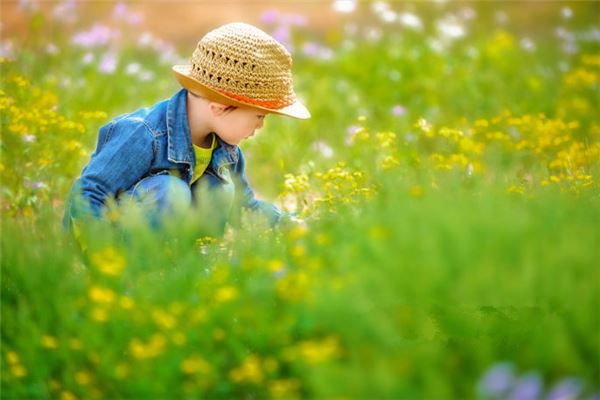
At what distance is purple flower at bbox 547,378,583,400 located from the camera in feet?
4.83

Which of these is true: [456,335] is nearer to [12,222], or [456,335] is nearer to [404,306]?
[404,306]

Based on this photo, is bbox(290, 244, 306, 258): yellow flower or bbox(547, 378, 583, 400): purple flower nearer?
bbox(547, 378, 583, 400): purple flower

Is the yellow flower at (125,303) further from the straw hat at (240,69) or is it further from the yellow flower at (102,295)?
the straw hat at (240,69)

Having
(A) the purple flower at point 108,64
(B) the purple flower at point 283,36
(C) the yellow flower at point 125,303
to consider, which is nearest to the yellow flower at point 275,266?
(C) the yellow flower at point 125,303

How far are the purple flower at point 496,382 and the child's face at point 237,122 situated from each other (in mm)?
1637

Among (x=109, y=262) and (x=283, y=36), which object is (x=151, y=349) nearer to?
(x=109, y=262)

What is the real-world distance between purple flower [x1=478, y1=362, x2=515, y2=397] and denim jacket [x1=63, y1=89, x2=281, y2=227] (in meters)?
1.37

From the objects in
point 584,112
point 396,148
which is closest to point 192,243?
point 396,148

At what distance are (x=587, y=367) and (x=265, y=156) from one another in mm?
2866

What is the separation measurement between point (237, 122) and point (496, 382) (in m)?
1.71

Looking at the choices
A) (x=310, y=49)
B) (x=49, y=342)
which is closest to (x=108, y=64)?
(x=310, y=49)

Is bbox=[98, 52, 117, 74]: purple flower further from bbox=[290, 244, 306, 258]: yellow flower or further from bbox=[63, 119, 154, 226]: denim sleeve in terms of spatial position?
bbox=[290, 244, 306, 258]: yellow flower

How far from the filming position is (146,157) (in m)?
2.91

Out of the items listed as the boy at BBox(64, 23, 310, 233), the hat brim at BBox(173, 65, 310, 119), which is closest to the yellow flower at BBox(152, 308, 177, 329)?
the boy at BBox(64, 23, 310, 233)
